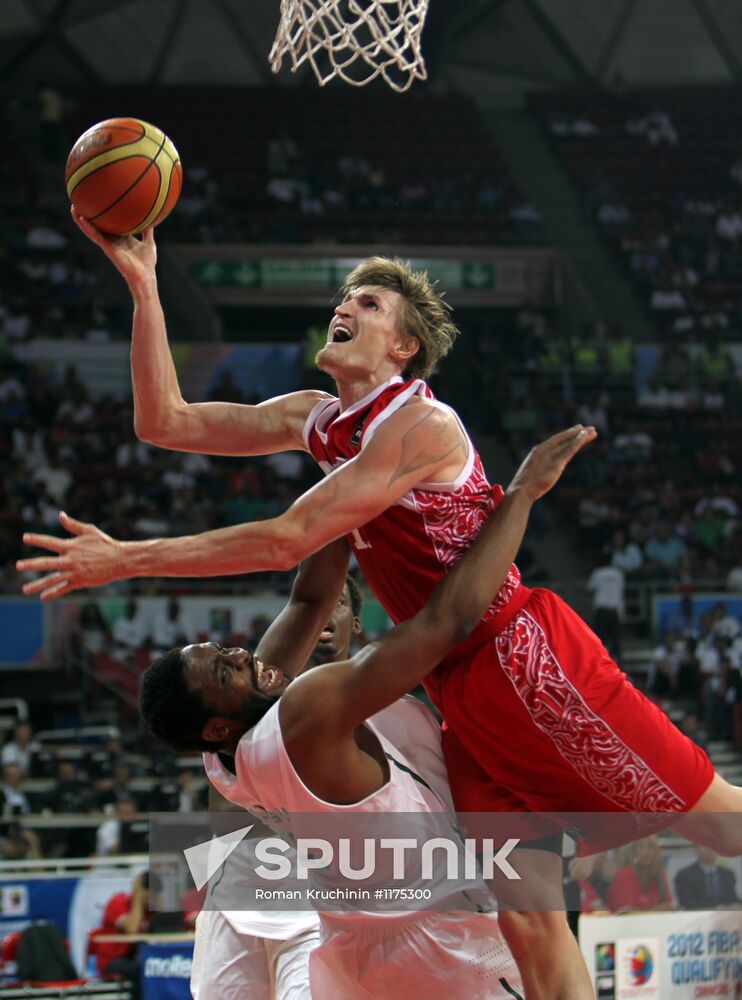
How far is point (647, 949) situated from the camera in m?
6.06

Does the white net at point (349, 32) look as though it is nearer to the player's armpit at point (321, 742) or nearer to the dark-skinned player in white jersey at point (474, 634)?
the dark-skinned player in white jersey at point (474, 634)

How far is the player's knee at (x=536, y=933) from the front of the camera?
10.6ft

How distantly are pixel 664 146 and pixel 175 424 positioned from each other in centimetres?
2023

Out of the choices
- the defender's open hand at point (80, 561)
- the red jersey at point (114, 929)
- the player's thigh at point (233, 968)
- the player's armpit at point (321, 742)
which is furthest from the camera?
the red jersey at point (114, 929)

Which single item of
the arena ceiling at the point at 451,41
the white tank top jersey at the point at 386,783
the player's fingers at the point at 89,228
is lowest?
the white tank top jersey at the point at 386,783

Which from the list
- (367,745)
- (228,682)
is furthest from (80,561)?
(367,745)

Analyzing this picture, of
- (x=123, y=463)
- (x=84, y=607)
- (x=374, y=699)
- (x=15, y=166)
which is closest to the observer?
(x=374, y=699)

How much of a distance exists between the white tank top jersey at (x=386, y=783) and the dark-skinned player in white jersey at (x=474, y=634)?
0.28ft

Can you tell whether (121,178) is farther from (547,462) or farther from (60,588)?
(547,462)

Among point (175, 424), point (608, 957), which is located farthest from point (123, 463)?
point (175, 424)

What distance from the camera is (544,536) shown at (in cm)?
1555

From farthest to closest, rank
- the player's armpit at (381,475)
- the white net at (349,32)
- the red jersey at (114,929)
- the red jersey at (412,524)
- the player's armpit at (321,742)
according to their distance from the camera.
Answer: the red jersey at (114,929), the white net at (349,32), the red jersey at (412,524), the player's armpit at (381,475), the player's armpit at (321,742)

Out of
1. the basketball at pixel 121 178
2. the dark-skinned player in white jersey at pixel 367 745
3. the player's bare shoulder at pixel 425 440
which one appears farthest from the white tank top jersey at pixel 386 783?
the basketball at pixel 121 178

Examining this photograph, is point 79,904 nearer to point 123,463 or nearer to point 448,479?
point 448,479
